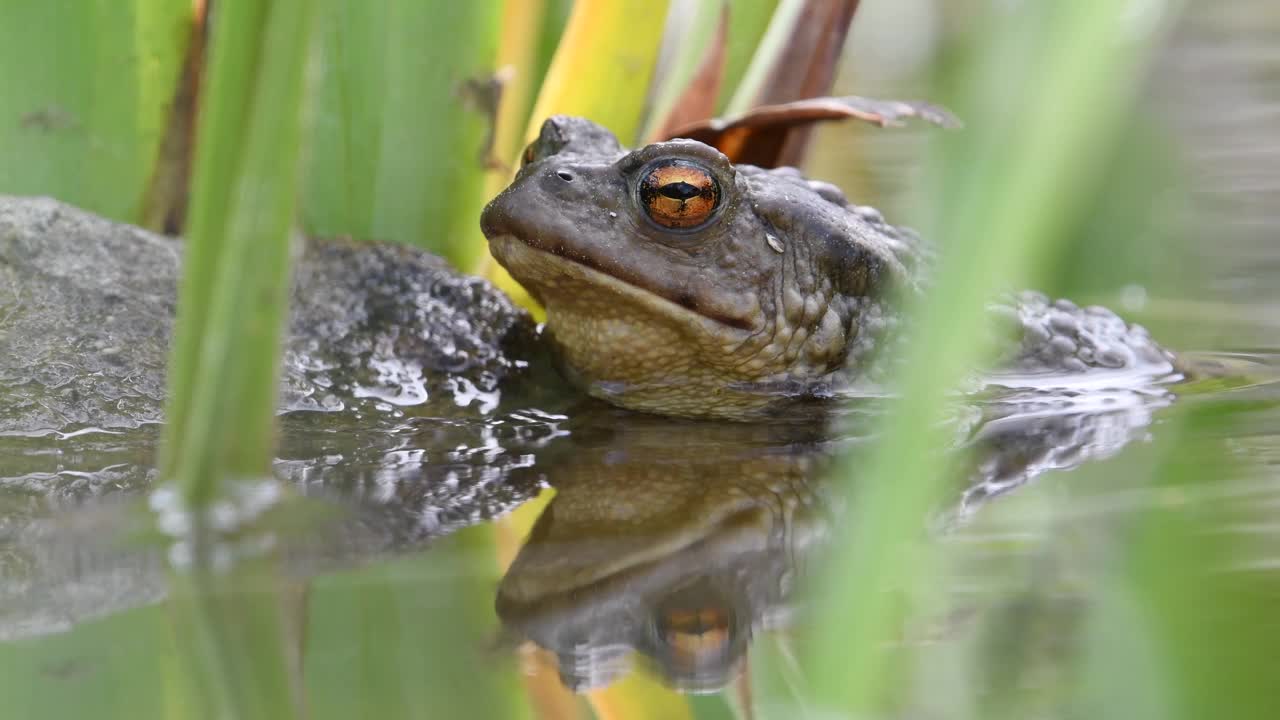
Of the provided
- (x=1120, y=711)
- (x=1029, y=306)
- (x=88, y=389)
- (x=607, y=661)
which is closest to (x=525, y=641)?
(x=607, y=661)

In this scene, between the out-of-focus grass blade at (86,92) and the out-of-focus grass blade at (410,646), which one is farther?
the out-of-focus grass blade at (86,92)

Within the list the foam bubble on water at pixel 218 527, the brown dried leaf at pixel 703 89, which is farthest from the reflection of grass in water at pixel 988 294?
the brown dried leaf at pixel 703 89

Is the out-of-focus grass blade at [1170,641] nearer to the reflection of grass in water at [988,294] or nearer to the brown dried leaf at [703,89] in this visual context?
the reflection of grass in water at [988,294]

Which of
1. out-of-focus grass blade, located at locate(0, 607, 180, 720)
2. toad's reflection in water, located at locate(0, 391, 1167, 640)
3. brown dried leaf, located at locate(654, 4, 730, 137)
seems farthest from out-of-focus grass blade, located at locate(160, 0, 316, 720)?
brown dried leaf, located at locate(654, 4, 730, 137)

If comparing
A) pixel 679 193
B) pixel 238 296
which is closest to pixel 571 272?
pixel 679 193

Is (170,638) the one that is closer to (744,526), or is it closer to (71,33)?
(744,526)

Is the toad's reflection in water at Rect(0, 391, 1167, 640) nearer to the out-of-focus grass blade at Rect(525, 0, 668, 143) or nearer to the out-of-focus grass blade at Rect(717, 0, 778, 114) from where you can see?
the out-of-focus grass blade at Rect(525, 0, 668, 143)
